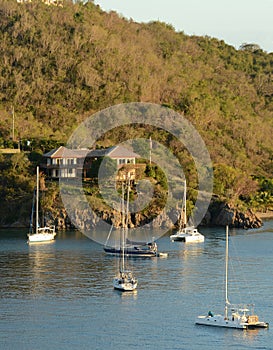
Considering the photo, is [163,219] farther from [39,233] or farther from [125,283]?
[125,283]

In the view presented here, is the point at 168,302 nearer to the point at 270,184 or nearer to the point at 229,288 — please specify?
the point at 229,288

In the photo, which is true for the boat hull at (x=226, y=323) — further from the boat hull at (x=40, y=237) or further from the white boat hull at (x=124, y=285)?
the boat hull at (x=40, y=237)

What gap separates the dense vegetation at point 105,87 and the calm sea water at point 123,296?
27.3 meters

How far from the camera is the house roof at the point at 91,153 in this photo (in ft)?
314

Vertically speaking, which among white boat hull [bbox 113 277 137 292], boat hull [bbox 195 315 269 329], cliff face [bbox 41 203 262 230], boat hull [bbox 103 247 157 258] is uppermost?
cliff face [bbox 41 203 262 230]

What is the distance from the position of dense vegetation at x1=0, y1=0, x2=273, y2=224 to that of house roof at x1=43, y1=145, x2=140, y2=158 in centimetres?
375

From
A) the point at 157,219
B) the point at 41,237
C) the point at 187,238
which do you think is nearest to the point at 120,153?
the point at 157,219

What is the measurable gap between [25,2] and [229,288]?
278 feet

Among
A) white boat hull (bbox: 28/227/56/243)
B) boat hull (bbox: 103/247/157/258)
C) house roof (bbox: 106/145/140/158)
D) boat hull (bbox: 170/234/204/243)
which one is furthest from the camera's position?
house roof (bbox: 106/145/140/158)

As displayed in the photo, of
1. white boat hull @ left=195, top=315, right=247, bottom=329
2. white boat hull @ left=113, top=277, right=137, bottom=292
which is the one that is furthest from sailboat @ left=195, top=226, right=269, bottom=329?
white boat hull @ left=113, top=277, right=137, bottom=292

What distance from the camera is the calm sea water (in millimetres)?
47188

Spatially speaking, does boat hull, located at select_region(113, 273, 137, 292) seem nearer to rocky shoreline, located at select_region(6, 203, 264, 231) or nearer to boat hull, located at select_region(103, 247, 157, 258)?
boat hull, located at select_region(103, 247, 157, 258)

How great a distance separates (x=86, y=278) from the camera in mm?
62344

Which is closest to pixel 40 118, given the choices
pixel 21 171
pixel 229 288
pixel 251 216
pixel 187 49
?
pixel 21 171
